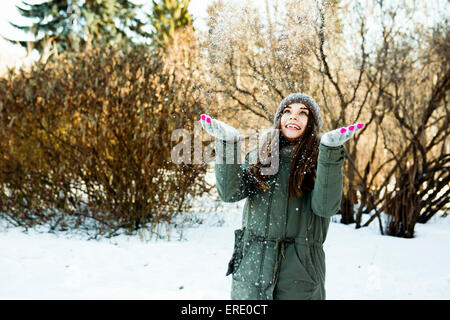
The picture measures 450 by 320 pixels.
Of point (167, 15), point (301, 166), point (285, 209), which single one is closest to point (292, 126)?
point (301, 166)

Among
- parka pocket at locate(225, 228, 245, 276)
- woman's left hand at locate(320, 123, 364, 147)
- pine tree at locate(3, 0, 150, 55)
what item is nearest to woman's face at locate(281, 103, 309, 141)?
woman's left hand at locate(320, 123, 364, 147)

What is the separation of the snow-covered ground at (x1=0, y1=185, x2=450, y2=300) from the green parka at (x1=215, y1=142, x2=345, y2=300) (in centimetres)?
198

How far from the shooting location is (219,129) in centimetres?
133

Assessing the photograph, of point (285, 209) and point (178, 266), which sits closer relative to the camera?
point (285, 209)

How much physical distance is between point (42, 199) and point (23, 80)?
5.46 ft

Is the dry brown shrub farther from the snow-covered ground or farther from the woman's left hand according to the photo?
the woman's left hand

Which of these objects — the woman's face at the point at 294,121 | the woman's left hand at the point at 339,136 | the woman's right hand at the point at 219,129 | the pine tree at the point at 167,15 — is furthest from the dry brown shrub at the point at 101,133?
the pine tree at the point at 167,15

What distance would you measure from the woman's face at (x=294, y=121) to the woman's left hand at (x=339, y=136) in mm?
302

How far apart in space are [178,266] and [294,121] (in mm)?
2970

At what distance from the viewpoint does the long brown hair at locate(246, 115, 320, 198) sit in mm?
1507

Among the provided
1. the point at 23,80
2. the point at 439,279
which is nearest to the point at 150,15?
the point at 23,80

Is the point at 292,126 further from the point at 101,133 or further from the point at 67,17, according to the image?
the point at 67,17

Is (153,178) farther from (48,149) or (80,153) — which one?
(48,149)
